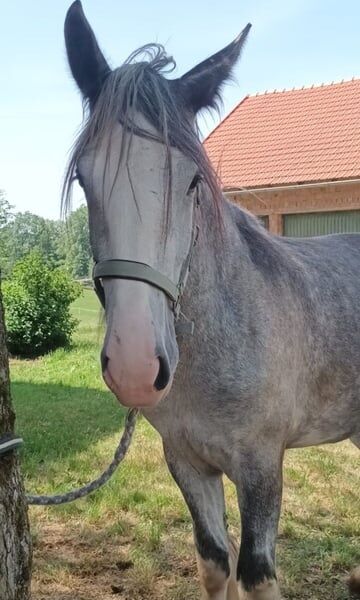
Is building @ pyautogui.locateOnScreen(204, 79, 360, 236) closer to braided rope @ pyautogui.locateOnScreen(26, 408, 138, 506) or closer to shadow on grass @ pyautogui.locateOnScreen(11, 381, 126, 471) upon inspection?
shadow on grass @ pyautogui.locateOnScreen(11, 381, 126, 471)

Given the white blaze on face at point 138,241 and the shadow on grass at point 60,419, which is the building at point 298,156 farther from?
the white blaze on face at point 138,241

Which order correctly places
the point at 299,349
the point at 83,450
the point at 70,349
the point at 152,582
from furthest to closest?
the point at 70,349 → the point at 83,450 → the point at 152,582 → the point at 299,349

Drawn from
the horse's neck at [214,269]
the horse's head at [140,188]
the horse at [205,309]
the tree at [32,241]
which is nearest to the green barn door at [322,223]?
the tree at [32,241]

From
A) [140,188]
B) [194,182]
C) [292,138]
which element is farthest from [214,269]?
[292,138]

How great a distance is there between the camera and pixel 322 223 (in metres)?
13.4

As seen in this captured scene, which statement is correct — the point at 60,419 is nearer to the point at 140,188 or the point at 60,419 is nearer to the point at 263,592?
the point at 263,592

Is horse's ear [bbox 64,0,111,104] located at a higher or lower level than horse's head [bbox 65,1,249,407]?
higher

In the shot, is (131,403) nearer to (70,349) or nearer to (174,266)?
(174,266)

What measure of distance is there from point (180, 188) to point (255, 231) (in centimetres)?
94

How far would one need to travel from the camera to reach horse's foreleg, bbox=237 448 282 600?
2.35 m

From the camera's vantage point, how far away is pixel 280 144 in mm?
14828

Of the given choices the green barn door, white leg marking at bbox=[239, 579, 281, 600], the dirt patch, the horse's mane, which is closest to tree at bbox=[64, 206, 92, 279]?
the horse's mane

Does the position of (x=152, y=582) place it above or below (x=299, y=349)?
below

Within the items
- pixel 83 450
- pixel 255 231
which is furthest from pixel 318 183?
pixel 255 231
